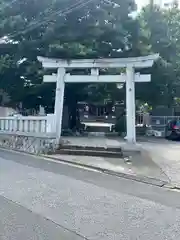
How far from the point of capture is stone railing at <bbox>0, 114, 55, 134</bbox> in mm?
12716

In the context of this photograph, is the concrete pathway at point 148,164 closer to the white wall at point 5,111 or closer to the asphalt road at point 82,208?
the asphalt road at point 82,208

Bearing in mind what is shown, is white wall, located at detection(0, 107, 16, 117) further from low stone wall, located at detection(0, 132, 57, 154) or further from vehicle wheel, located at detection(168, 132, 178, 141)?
vehicle wheel, located at detection(168, 132, 178, 141)

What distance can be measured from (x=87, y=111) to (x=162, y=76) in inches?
856

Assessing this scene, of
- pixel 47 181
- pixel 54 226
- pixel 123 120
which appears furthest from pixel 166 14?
pixel 54 226

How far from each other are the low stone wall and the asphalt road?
13.3ft

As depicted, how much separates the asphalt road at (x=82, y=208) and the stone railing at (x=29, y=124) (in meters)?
4.42

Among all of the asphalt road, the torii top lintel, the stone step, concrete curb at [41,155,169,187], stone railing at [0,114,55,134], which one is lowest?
the asphalt road

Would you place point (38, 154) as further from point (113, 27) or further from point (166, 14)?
point (166, 14)

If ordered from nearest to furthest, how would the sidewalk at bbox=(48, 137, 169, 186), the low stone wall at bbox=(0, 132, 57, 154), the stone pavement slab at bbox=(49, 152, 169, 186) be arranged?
the sidewalk at bbox=(48, 137, 169, 186) → the stone pavement slab at bbox=(49, 152, 169, 186) → the low stone wall at bbox=(0, 132, 57, 154)

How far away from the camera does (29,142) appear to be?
1329cm

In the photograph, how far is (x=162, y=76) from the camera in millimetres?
19109

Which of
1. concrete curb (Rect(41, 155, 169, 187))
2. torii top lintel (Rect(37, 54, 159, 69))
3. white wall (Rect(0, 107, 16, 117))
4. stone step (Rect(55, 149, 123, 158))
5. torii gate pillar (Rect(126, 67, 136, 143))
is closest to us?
concrete curb (Rect(41, 155, 169, 187))

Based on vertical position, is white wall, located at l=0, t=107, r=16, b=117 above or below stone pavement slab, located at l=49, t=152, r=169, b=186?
above

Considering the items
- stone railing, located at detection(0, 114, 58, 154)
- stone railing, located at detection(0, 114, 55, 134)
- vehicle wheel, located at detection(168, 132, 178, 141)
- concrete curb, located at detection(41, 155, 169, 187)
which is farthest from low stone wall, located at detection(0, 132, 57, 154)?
vehicle wheel, located at detection(168, 132, 178, 141)
